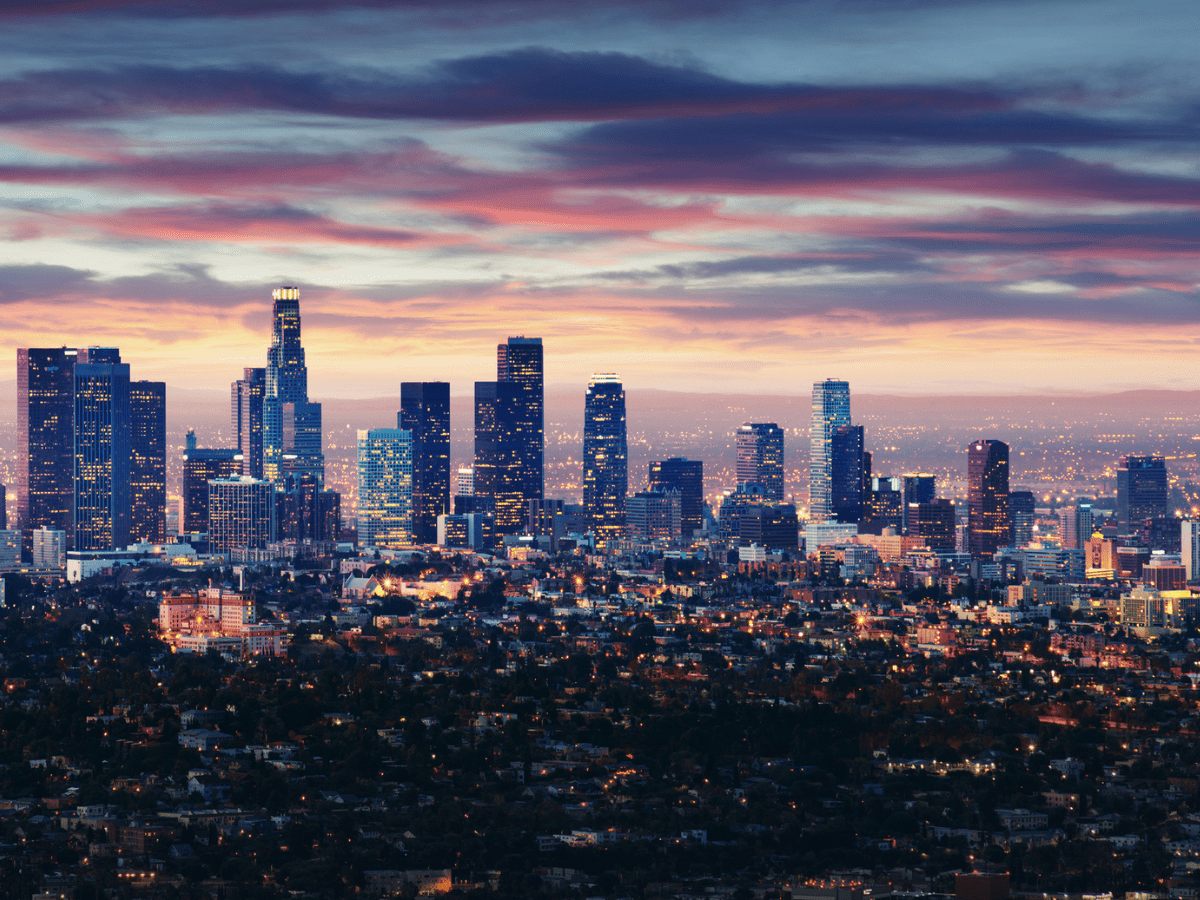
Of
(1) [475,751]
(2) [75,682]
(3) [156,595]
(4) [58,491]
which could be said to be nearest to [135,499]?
(4) [58,491]

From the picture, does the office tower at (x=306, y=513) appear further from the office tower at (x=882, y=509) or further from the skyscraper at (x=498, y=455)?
the office tower at (x=882, y=509)

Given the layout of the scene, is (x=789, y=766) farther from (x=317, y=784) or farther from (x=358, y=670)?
(x=358, y=670)

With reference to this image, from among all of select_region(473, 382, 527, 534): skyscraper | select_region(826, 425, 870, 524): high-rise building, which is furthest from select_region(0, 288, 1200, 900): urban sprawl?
select_region(826, 425, 870, 524): high-rise building

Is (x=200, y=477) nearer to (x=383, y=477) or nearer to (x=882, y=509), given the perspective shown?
(x=383, y=477)

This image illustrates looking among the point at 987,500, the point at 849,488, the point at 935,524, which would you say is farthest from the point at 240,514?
the point at 987,500

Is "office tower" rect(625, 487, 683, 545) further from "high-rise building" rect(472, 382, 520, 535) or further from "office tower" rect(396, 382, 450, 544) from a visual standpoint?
"office tower" rect(396, 382, 450, 544)

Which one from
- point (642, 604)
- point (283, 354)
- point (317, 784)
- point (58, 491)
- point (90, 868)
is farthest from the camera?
point (283, 354)

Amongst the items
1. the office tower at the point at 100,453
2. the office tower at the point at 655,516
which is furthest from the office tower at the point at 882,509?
the office tower at the point at 100,453
